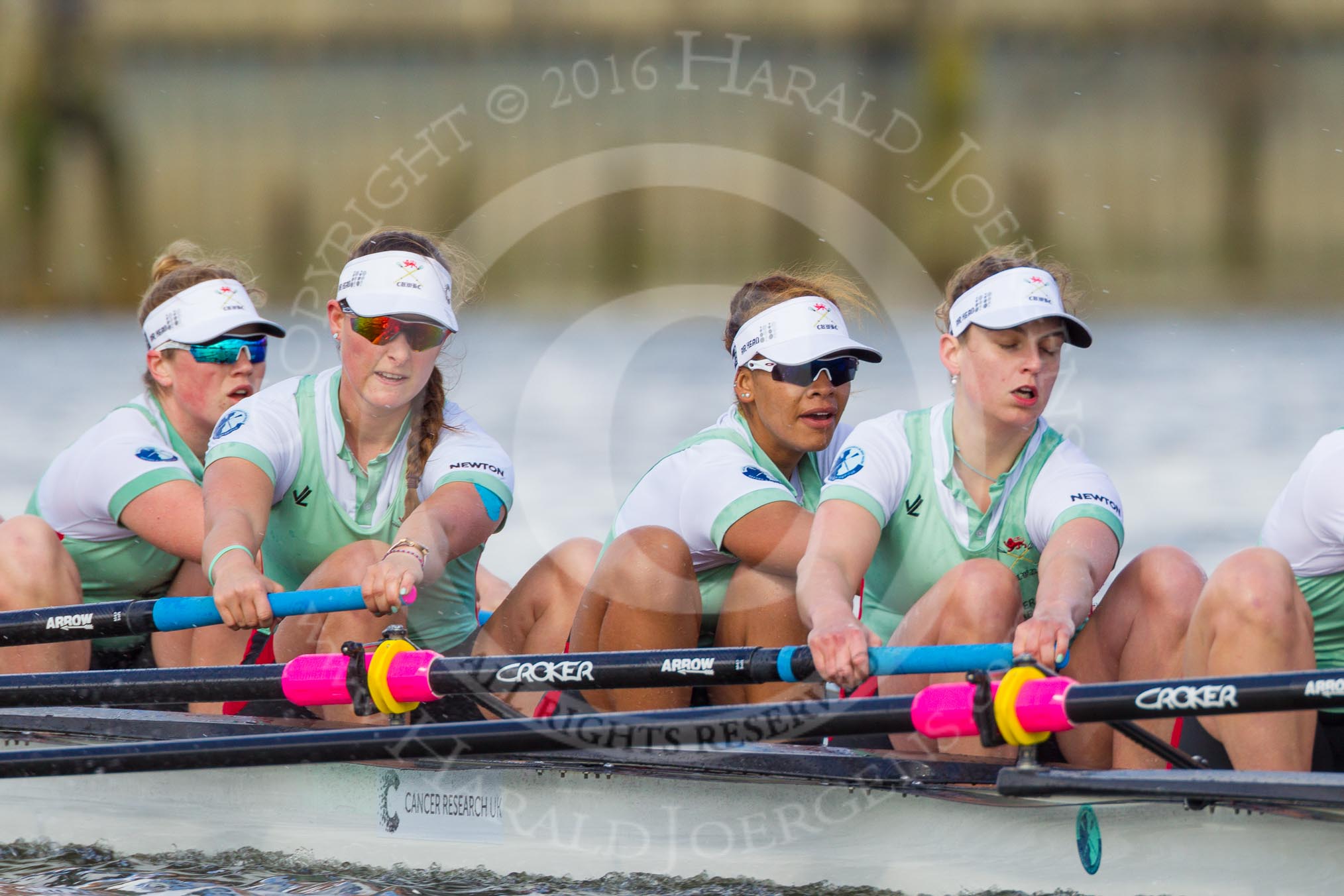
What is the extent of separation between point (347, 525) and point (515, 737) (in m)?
0.83

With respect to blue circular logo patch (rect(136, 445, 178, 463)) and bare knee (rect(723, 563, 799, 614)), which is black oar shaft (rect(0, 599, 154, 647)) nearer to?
blue circular logo patch (rect(136, 445, 178, 463))

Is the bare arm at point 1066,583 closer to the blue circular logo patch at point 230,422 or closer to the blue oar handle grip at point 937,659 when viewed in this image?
the blue oar handle grip at point 937,659

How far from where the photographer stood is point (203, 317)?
3.89m

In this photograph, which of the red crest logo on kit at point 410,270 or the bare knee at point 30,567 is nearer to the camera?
the red crest logo on kit at point 410,270

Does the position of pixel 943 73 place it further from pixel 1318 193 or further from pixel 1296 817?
pixel 1296 817

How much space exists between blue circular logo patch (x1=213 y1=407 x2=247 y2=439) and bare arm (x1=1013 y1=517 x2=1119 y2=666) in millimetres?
1785

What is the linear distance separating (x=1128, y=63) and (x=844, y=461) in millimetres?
12431

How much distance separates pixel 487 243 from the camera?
7.75m

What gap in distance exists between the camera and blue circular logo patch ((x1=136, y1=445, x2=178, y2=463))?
3.68 m

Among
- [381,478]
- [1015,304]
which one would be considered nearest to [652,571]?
[381,478]

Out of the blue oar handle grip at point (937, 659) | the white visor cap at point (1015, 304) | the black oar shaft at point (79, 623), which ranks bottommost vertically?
the blue oar handle grip at point (937, 659)

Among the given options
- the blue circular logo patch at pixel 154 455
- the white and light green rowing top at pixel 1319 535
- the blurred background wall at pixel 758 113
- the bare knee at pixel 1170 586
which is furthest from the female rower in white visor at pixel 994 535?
the blurred background wall at pixel 758 113

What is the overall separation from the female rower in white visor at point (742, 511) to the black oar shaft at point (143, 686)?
26.5 inches

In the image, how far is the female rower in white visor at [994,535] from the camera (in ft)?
9.10
